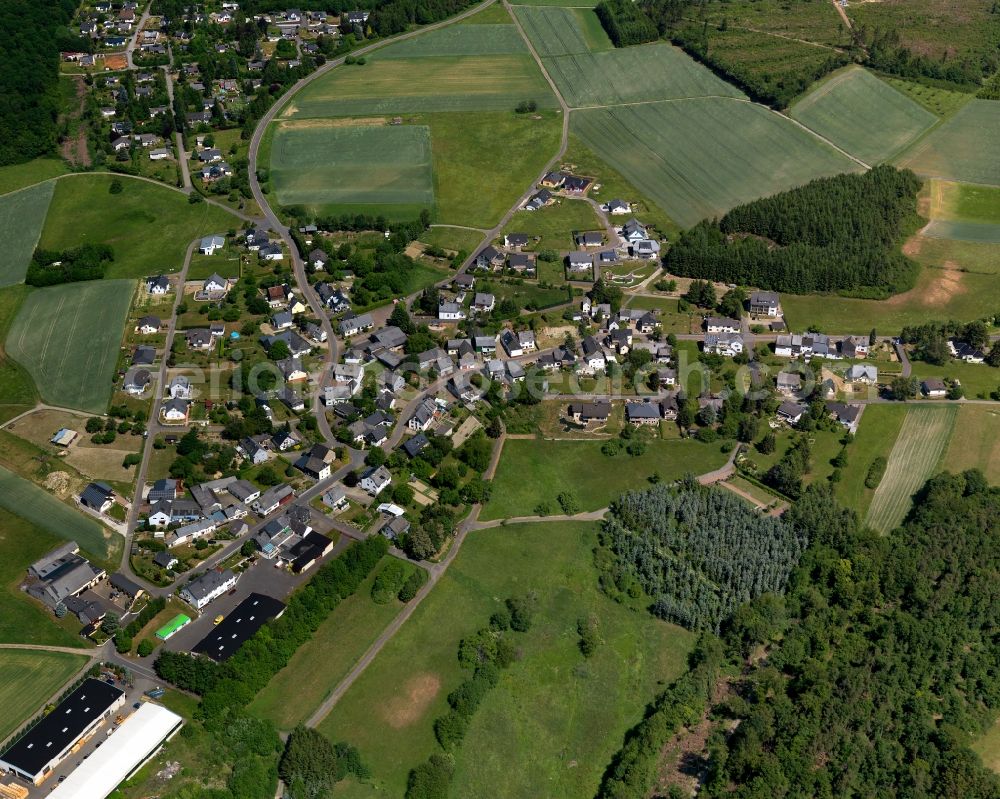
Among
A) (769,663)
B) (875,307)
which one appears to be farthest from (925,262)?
(769,663)

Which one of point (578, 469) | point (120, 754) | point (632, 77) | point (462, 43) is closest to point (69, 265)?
point (578, 469)

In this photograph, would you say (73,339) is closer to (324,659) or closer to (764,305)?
(324,659)

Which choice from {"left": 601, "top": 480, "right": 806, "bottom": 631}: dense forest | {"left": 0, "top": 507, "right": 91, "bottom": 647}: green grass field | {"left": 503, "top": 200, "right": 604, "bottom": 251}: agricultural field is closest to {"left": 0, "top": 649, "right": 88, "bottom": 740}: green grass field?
{"left": 0, "top": 507, "right": 91, "bottom": 647}: green grass field

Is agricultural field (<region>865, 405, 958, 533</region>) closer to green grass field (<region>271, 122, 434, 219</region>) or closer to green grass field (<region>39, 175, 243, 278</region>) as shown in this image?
green grass field (<region>271, 122, 434, 219</region>)

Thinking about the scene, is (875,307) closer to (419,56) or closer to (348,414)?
(348,414)

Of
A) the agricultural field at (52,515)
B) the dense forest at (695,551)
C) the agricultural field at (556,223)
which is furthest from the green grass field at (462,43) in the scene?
the dense forest at (695,551)

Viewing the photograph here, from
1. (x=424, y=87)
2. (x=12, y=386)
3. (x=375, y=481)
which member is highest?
(x=12, y=386)
